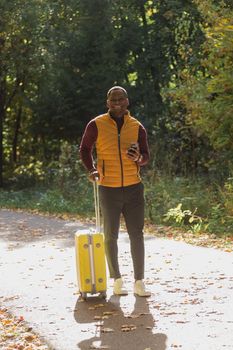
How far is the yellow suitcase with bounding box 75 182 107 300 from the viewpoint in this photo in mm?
7176

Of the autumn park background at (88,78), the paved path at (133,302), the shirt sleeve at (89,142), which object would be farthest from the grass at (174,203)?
the shirt sleeve at (89,142)

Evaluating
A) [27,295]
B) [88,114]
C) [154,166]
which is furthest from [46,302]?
[88,114]

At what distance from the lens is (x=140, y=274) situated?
24.2ft

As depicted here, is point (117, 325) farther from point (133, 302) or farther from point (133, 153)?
point (133, 153)

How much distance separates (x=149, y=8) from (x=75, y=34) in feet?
9.72

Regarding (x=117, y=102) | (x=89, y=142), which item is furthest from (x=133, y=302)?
(x=117, y=102)

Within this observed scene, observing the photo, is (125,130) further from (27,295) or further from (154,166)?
(154,166)

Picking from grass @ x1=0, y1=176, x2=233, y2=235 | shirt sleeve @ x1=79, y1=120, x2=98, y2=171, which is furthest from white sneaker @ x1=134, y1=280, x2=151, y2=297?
grass @ x1=0, y1=176, x2=233, y2=235

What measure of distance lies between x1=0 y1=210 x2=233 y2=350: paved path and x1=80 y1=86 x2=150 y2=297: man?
590 millimetres

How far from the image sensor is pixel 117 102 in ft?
23.3

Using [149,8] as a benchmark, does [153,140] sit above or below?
below

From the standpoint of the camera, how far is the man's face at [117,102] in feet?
23.3

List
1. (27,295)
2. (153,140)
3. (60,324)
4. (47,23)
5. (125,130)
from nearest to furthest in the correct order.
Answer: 1. (60,324)
2. (125,130)
3. (27,295)
4. (153,140)
5. (47,23)

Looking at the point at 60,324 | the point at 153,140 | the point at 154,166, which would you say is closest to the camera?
the point at 60,324
